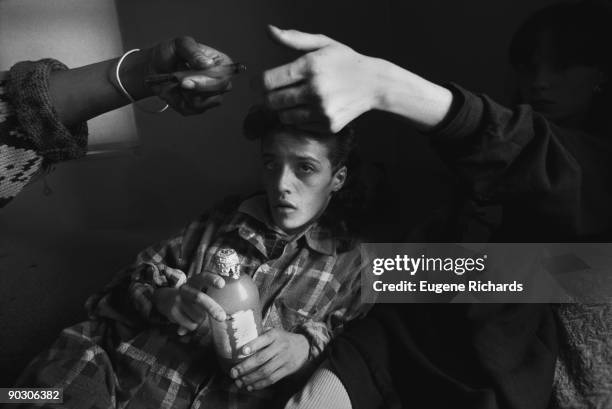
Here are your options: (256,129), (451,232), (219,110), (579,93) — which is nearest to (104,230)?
(219,110)

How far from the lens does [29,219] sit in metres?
1.49

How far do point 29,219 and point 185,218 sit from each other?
1.65ft

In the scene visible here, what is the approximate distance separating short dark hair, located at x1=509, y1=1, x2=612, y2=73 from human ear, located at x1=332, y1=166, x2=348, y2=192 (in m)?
0.44

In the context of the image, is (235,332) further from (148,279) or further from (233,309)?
(148,279)

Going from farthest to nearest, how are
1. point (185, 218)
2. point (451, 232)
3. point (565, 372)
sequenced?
1. point (185, 218)
2. point (451, 232)
3. point (565, 372)

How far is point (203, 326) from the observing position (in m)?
0.89

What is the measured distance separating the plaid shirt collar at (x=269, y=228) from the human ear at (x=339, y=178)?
9 cm

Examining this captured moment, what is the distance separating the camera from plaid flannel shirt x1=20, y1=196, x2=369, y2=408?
2.66 feet

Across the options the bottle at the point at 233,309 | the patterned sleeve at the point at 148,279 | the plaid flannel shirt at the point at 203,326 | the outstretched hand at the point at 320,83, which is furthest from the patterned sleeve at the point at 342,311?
the outstretched hand at the point at 320,83

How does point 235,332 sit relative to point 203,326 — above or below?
above

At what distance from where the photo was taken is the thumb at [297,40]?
1.90 feet

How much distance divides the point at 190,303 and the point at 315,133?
402 millimetres

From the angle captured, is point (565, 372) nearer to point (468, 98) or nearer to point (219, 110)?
point (468, 98)

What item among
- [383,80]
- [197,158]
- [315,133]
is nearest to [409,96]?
[383,80]
